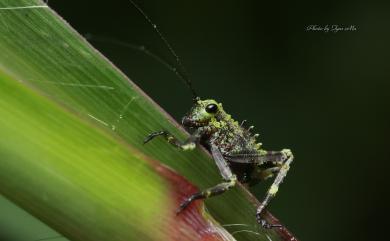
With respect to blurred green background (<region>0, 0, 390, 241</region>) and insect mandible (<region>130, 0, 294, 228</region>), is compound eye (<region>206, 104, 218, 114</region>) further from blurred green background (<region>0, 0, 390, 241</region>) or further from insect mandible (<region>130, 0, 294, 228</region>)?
blurred green background (<region>0, 0, 390, 241</region>)

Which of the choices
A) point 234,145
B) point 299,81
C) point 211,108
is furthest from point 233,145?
point 299,81

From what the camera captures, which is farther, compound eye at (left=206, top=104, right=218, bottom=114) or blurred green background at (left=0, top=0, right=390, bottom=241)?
blurred green background at (left=0, top=0, right=390, bottom=241)

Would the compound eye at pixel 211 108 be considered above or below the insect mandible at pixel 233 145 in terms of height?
above

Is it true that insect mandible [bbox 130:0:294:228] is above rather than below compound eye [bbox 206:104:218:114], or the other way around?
below

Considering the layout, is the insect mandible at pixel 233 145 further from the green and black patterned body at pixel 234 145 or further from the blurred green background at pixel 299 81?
the blurred green background at pixel 299 81

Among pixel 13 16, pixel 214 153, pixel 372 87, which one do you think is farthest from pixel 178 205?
pixel 372 87

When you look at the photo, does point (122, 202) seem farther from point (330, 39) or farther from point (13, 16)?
point (330, 39)

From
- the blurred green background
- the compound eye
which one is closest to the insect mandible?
the compound eye

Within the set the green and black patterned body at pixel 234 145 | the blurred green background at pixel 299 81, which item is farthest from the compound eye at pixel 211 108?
the blurred green background at pixel 299 81
